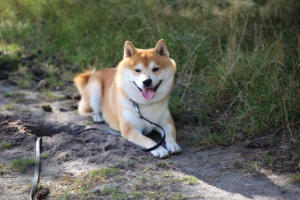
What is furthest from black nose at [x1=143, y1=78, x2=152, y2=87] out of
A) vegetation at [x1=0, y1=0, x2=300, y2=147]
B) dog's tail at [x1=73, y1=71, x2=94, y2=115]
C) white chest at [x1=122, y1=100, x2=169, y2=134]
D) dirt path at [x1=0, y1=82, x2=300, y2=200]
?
dog's tail at [x1=73, y1=71, x2=94, y2=115]

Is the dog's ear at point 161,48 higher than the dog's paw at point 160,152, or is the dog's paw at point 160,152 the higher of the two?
the dog's ear at point 161,48

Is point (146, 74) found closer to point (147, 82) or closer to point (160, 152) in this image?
point (147, 82)

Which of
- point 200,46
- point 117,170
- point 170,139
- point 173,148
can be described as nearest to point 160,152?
point 173,148

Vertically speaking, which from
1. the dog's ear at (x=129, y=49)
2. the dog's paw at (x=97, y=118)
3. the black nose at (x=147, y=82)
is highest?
the dog's ear at (x=129, y=49)

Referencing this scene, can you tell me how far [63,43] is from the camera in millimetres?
7367

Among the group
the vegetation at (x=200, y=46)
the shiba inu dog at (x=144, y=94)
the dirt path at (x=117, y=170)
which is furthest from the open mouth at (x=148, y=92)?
the vegetation at (x=200, y=46)

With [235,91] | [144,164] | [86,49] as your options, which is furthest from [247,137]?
[86,49]

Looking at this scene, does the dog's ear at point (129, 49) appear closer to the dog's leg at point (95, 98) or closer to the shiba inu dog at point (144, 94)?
the shiba inu dog at point (144, 94)

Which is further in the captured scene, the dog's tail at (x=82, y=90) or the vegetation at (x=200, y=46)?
the dog's tail at (x=82, y=90)

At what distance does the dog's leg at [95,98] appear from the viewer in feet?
17.6

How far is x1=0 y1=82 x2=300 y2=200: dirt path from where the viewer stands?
330 cm

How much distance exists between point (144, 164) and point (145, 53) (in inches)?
51.1

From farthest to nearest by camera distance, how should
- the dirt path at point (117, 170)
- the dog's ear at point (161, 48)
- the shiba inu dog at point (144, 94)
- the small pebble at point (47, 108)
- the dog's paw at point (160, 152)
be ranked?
the small pebble at point (47, 108), the dog's ear at point (161, 48), the shiba inu dog at point (144, 94), the dog's paw at point (160, 152), the dirt path at point (117, 170)

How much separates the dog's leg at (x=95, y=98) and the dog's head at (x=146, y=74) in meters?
0.86
